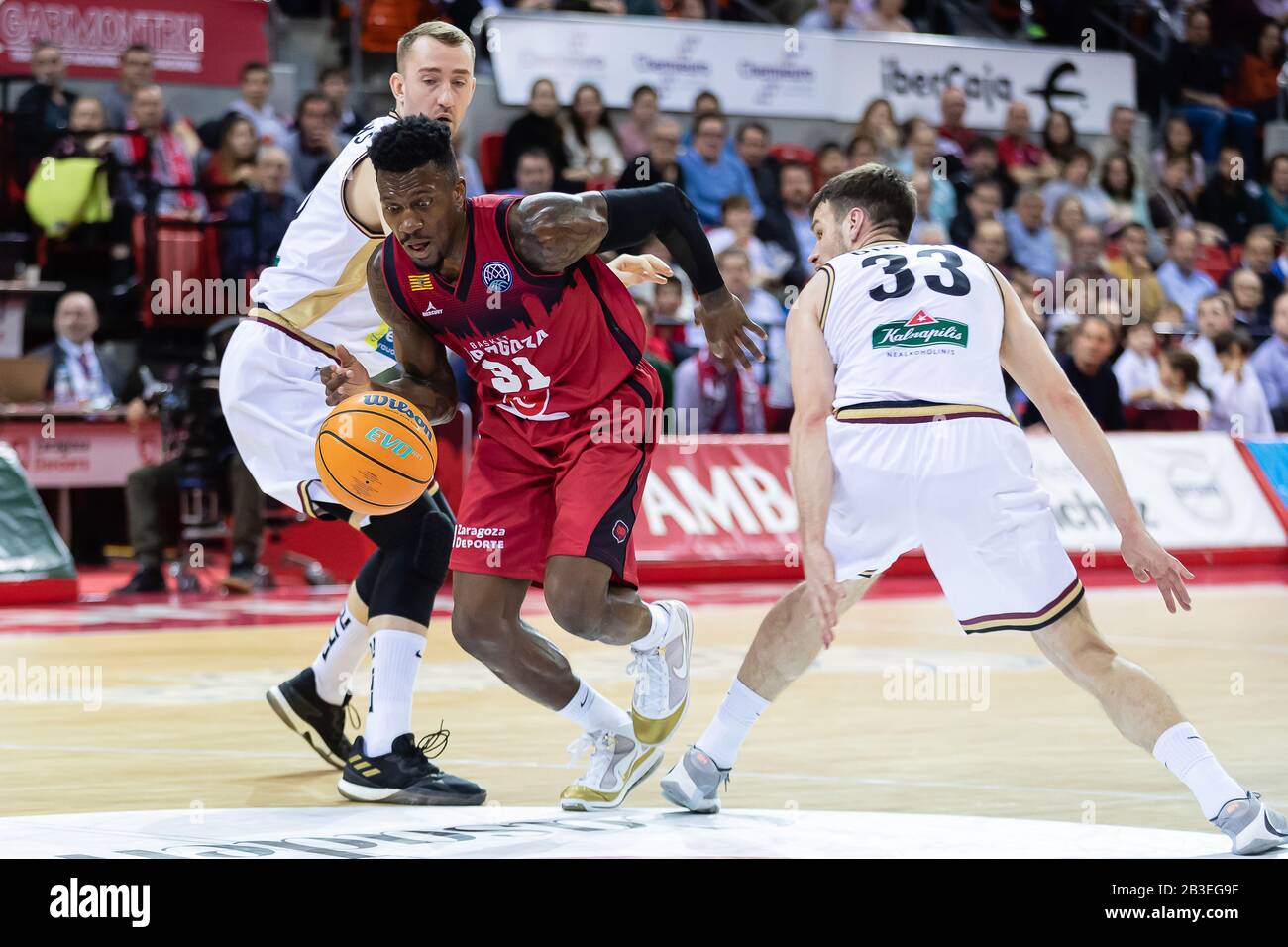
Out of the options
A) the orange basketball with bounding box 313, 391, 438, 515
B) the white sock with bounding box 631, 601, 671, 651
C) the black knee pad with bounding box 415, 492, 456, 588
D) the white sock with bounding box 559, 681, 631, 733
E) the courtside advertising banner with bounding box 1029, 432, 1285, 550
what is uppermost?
the orange basketball with bounding box 313, 391, 438, 515

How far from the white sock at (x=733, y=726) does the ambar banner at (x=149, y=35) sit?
12.6m

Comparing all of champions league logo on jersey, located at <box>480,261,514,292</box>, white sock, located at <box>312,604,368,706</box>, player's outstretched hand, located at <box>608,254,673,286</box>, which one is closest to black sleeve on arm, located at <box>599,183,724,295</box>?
player's outstretched hand, located at <box>608,254,673,286</box>

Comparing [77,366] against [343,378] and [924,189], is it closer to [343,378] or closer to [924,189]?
[924,189]

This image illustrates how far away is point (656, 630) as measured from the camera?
604 centimetres

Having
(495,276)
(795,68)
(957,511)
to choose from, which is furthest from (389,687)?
(795,68)

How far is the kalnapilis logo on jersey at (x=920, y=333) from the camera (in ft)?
17.5

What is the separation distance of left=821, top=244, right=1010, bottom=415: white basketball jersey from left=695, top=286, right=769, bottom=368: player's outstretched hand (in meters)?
0.53

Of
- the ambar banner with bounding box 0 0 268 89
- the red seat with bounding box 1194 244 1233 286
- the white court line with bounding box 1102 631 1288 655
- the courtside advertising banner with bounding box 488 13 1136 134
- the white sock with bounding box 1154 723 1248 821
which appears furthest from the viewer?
the red seat with bounding box 1194 244 1233 286

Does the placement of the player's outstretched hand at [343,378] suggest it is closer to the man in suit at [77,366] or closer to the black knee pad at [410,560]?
the black knee pad at [410,560]

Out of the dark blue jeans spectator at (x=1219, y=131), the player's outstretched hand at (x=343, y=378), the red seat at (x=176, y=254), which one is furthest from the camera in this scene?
the dark blue jeans spectator at (x=1219, y=131)

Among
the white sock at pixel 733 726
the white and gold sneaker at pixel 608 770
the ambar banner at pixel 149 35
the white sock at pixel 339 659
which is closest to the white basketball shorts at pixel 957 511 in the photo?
the white sock at pixel 733 726

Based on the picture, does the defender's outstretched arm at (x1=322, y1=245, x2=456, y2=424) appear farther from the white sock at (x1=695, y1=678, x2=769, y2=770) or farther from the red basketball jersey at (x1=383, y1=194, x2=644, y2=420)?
the white sock at (x1=695, y1=678, x2=769, y2=770)

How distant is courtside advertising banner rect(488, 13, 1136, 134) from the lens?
1844 cm
